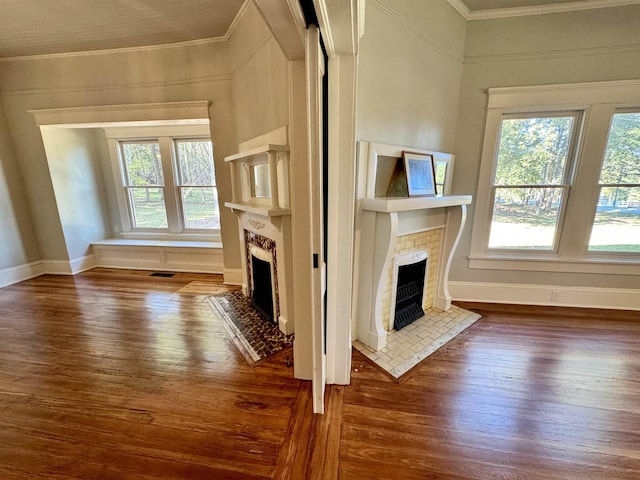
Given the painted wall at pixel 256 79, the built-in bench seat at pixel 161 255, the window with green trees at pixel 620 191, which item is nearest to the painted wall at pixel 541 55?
the window with green trees at pixel 620 191

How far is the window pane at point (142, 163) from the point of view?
4.14 metres

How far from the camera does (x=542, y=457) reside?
1302 mm

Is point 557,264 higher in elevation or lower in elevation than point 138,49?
lower

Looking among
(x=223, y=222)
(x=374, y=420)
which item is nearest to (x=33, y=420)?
(x=374, y=420)

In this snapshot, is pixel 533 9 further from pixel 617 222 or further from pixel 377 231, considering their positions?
pixel 377 231

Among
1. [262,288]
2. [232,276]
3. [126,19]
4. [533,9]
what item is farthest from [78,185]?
[533,9]

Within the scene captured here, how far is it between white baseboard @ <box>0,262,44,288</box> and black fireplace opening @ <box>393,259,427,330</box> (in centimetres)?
507

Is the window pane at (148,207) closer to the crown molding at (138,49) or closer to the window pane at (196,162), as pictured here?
the window pane at (196,162)

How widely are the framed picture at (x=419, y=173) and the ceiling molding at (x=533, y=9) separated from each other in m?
1.35

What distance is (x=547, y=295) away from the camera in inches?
111

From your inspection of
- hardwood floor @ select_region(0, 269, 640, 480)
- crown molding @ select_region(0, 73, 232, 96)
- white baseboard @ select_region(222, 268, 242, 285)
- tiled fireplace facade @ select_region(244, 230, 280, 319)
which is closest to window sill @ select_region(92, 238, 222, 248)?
white baseboard @ select_region(222, 268, 242, 285)

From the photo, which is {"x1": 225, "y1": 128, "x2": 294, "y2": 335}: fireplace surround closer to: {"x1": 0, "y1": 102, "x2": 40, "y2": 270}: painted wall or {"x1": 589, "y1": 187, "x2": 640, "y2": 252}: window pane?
{"x1": 589, "y1": 187, "x2": 640, "y2": 252}: window pane

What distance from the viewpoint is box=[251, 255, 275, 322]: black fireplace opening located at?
2.53 meters

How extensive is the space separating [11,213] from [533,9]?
649 cm
